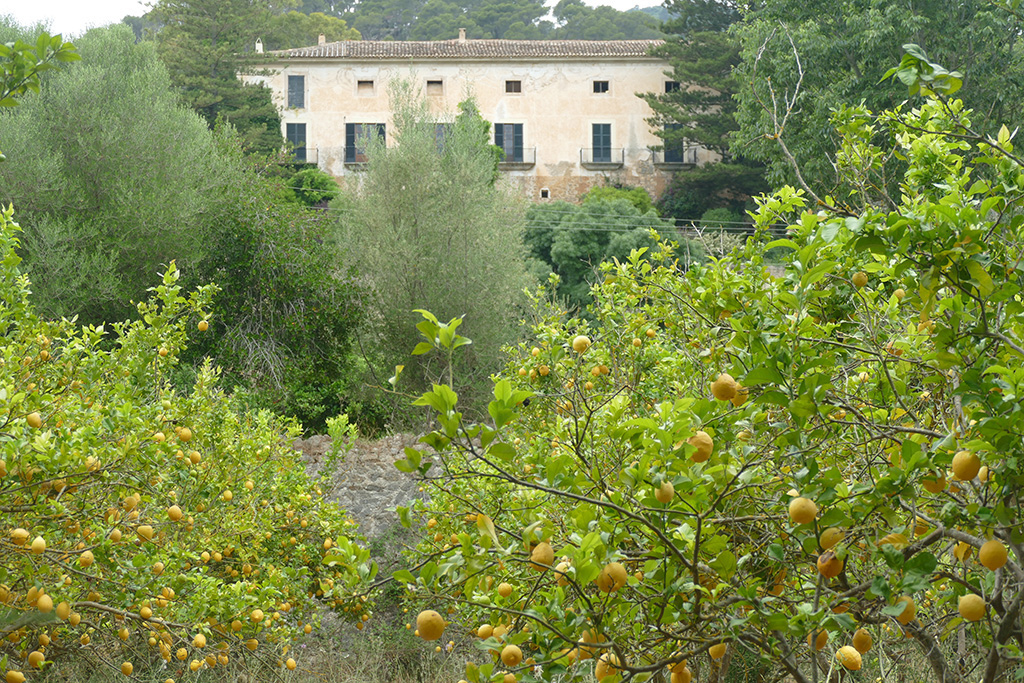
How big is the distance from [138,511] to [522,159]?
26.3m

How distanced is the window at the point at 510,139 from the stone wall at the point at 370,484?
67.3 ft

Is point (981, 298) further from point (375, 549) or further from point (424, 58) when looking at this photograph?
point (424, 58)

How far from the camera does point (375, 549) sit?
5211 millimetres

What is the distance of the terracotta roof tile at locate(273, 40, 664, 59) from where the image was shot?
1097 inches

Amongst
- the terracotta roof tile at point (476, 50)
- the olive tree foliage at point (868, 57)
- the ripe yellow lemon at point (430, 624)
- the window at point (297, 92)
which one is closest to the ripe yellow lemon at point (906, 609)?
the ripe yellow lemon at point (430, 624)

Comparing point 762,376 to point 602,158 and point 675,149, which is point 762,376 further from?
point 602,158

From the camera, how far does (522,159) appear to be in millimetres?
28188

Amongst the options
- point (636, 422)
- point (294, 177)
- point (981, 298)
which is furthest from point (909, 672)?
point (294, 177)

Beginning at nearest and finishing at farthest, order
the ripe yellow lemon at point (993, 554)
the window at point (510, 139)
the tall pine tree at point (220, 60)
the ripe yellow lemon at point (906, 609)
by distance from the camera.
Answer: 1. the ripe yellow lemon at point (906, 609)
2. the ripe yellow lemon at point (993, 554)
3. the tall pine tree at point (220, 60)
4. the window at point (510, 139)

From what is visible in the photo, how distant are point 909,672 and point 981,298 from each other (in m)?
2.40

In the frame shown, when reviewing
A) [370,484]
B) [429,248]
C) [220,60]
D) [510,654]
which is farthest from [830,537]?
[220,60]

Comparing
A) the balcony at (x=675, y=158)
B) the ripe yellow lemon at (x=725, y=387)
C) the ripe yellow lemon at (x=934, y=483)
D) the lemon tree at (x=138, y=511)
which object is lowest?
the lemon tree at (x=138, y=511)

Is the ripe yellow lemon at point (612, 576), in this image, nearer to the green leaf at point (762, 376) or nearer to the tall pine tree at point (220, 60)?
the green leaf at point (762, 376)

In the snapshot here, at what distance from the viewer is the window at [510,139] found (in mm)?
28203
